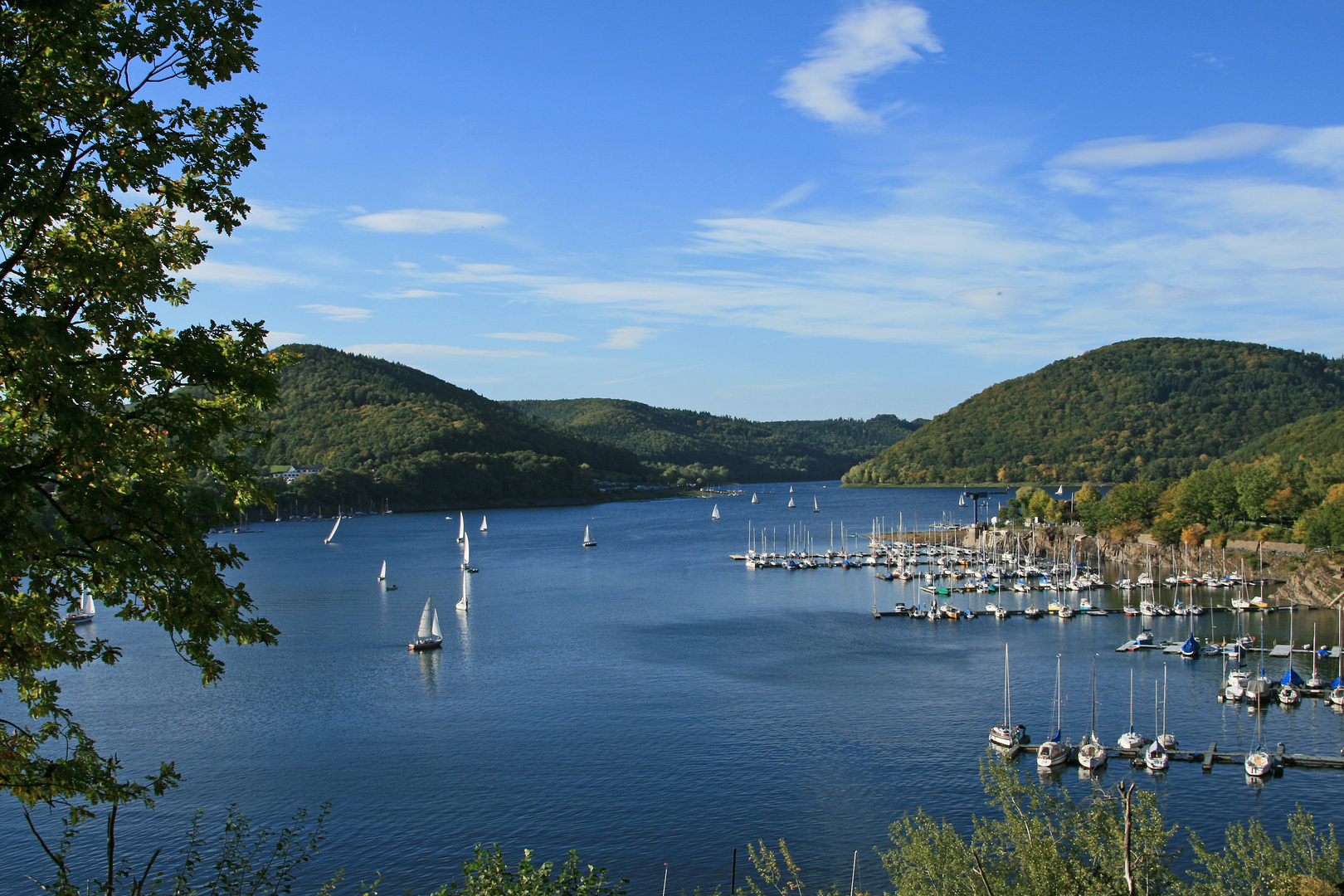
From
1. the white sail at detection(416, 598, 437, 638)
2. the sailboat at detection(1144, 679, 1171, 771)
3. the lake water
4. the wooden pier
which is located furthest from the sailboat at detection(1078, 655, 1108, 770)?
the white sail at detection(416, 598, 437, 638)

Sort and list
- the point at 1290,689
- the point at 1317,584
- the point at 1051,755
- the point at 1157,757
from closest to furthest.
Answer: the point at 1157,757
the point at 1051,755
the point at 1290,689
the point at 1317,584

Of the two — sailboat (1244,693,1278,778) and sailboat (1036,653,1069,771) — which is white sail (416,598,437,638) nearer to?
sailboat (1036,653,1069,771)

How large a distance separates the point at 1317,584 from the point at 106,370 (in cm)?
6561

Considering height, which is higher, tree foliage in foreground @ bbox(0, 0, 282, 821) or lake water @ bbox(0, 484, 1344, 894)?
tree foliage in foreground @ bbox(0, 0, 282, 821)

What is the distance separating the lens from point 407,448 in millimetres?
164875

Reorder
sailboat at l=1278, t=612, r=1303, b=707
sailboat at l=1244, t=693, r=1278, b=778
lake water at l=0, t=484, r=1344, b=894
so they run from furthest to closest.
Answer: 1. sailboat at l=1278, t=612, r=1303, b=707
2. sailboat at l=1244, t=693, r=1278, b=778
3. lake water at l=0, t=484, r=1344, b=894

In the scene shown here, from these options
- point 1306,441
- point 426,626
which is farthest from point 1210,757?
point 1306,441

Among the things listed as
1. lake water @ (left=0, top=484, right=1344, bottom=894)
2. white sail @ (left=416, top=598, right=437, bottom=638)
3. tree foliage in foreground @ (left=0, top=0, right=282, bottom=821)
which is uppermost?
tree foliage in foreground @ (left=0, top=0, right=282, bottom=821)

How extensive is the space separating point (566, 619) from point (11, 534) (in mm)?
54126

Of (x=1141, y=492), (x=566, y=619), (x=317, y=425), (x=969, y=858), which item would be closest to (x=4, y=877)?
(x=969, y=858)

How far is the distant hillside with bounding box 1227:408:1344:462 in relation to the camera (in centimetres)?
9006

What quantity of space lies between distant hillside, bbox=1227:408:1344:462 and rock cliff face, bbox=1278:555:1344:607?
3029 centimetres

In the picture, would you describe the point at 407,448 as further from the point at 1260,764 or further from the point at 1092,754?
the point at 1260,764

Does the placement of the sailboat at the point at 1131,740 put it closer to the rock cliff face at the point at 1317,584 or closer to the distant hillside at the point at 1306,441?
the rock cliff face at the point at 1317,584
